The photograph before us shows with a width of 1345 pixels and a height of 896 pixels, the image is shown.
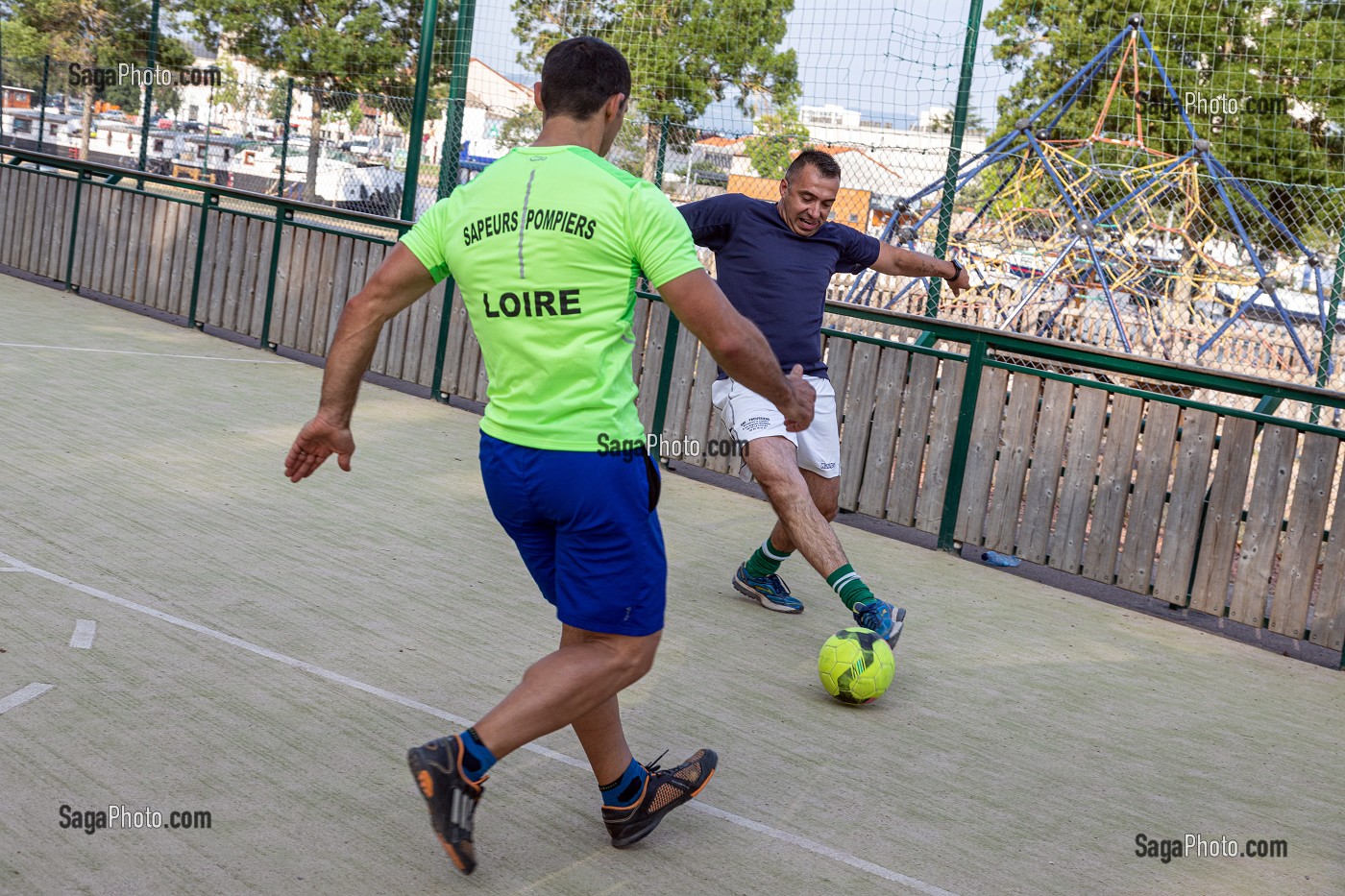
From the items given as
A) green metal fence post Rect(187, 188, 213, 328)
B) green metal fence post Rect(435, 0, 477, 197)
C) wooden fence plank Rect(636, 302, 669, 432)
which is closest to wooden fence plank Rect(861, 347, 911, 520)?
wooden fence plank Rect(636, 302, 669, 432)

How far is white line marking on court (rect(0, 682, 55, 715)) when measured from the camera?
378cm

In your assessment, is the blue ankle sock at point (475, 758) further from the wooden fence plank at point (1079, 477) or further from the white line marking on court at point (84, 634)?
the wooden fence plank at point (1079, 477)

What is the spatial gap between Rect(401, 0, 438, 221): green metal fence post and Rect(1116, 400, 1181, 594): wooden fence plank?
6.32 meters

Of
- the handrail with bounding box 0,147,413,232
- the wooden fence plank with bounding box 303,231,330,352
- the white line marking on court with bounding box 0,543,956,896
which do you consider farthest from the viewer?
the wooden fence plank with bounding box 303,231,330,352

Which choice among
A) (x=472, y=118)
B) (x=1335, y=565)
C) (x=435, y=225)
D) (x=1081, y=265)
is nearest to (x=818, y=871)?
(x=435, y=225)

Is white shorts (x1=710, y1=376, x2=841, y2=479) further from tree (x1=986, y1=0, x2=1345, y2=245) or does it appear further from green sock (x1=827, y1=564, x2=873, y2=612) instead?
tree (x1=986, y1=0, x2=1345, y2=245)

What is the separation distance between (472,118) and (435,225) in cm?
1004

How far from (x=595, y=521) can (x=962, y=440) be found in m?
4.91

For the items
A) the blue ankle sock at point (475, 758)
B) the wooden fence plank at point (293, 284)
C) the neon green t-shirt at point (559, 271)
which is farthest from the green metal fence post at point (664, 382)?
the blue ankle sock at point (475, 758)

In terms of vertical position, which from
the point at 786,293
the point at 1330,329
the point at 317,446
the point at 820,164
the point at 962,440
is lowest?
the point at 962,440

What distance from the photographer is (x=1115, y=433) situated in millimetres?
7047

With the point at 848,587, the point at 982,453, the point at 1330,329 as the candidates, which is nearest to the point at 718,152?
the point at 982,453

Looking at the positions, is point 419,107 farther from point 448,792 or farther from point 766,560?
point 448,792

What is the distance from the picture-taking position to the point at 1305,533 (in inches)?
254
